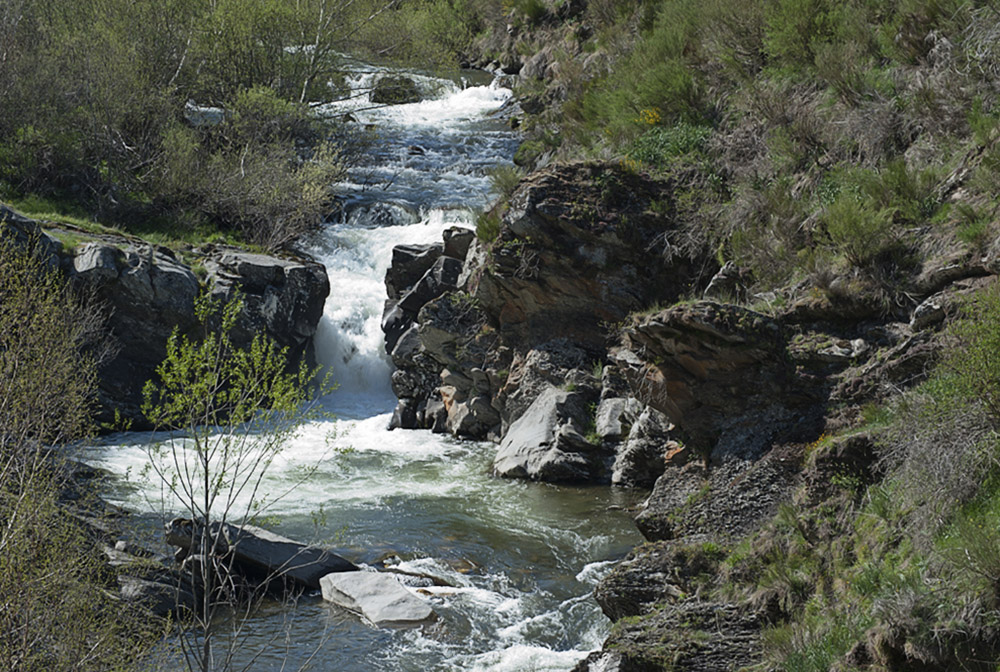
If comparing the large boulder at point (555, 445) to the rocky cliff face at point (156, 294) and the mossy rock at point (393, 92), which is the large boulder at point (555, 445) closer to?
the rocky cliff face at point (156, 294)

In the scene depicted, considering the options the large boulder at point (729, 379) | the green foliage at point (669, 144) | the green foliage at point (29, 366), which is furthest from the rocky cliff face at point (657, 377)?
the green foliage at point (29, 366)

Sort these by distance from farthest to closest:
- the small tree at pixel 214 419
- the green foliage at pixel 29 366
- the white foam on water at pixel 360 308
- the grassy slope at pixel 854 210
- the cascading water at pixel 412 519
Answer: the white foam on water at pixel 360 308, the cascading water at pixel 412 519, the green foliage at pixel 29 366, the small tree at pixel 214 419, the grassy slope at pixel 854 210

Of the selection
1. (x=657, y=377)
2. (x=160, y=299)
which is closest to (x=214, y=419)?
(x=657, y=377)

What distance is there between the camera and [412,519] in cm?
1232

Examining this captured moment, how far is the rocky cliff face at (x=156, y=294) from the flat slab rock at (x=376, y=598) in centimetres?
672

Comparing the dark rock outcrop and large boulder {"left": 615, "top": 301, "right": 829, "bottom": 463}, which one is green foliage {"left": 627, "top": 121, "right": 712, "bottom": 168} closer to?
large boulder {"left": 615, "top": 301, "right": 829, "bottom": 463}

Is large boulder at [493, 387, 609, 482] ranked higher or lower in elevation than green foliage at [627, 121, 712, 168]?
lower

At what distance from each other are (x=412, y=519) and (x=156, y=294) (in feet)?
27.6

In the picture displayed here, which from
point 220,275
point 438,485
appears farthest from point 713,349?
point 220,275

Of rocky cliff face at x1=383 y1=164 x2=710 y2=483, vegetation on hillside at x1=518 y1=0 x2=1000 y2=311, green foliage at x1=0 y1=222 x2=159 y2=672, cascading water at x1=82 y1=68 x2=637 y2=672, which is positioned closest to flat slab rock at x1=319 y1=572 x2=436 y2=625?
cascading water at x1=82 y1=68 x2=637 y2=672

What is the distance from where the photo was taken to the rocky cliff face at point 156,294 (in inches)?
667

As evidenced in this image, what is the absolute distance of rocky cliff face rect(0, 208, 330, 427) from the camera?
17.0 meters

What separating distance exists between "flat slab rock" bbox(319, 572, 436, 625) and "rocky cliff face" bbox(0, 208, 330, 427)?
22.0ft

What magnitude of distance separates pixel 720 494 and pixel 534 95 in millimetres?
22649
